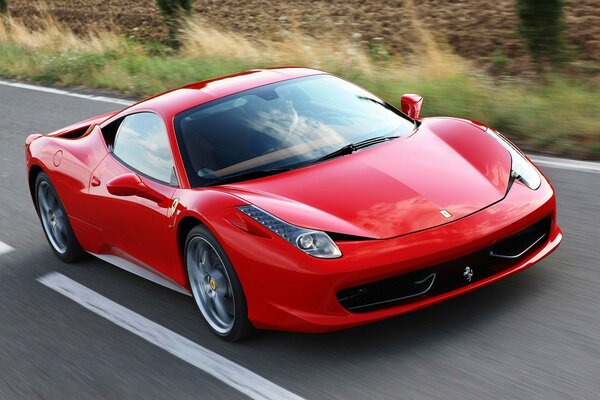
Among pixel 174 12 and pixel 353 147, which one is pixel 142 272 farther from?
pixel 174 12

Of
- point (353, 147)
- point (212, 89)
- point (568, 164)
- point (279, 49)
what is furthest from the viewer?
point (279, 49)

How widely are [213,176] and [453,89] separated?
15.6 ft

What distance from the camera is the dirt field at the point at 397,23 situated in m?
12.3

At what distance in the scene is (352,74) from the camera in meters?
10.8

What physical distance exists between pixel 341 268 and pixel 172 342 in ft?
3.88

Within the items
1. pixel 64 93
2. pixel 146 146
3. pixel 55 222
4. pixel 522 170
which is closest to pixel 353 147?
pixel 522 170

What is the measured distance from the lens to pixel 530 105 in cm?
790

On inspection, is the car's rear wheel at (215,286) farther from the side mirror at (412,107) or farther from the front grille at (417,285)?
the side mirror at (412,107)

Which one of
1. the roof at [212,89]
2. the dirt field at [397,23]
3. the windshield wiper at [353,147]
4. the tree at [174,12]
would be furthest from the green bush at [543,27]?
the tree at [174,12]

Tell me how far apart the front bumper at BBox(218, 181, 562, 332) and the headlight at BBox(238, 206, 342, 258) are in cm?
3

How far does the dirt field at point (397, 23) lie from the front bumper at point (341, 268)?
7.69 meters

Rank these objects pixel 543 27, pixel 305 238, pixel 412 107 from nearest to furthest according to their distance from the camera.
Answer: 1. pixel 305 238
2. pixel 412 107
3. pixel 543 27

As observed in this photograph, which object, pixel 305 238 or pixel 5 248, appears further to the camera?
pixel 5 248

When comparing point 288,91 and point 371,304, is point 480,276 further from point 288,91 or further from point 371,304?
point 288,91
